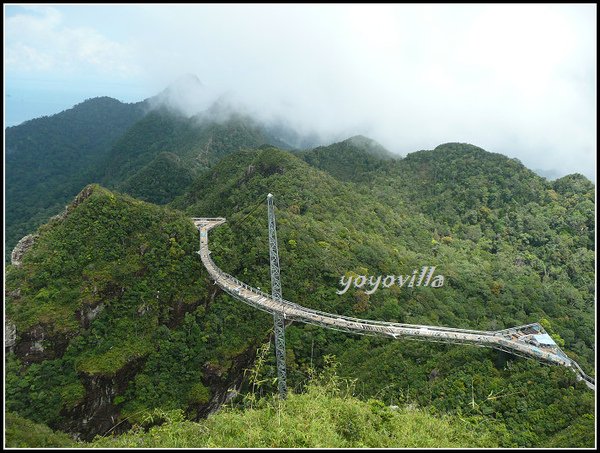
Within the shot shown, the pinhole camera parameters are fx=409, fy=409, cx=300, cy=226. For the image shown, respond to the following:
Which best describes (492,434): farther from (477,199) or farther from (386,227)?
(477,199)

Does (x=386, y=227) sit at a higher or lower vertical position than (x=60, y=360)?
higher

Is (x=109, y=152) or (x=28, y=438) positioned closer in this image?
(x=28, y=438)

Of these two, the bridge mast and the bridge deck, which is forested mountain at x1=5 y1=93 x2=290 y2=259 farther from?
the bridge mast

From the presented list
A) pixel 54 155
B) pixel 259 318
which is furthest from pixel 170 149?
pixel 259 318

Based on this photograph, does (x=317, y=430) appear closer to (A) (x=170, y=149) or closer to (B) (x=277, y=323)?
(B) (x=277, y=323)

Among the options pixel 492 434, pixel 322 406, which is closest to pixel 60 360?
pixel 322 406

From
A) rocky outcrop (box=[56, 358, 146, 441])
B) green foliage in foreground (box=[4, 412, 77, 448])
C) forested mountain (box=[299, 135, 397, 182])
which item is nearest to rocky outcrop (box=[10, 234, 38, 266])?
rocky outcrop (box=[56, 358, 146, 441])

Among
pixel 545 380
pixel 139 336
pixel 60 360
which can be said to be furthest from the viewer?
pixel 139 336
